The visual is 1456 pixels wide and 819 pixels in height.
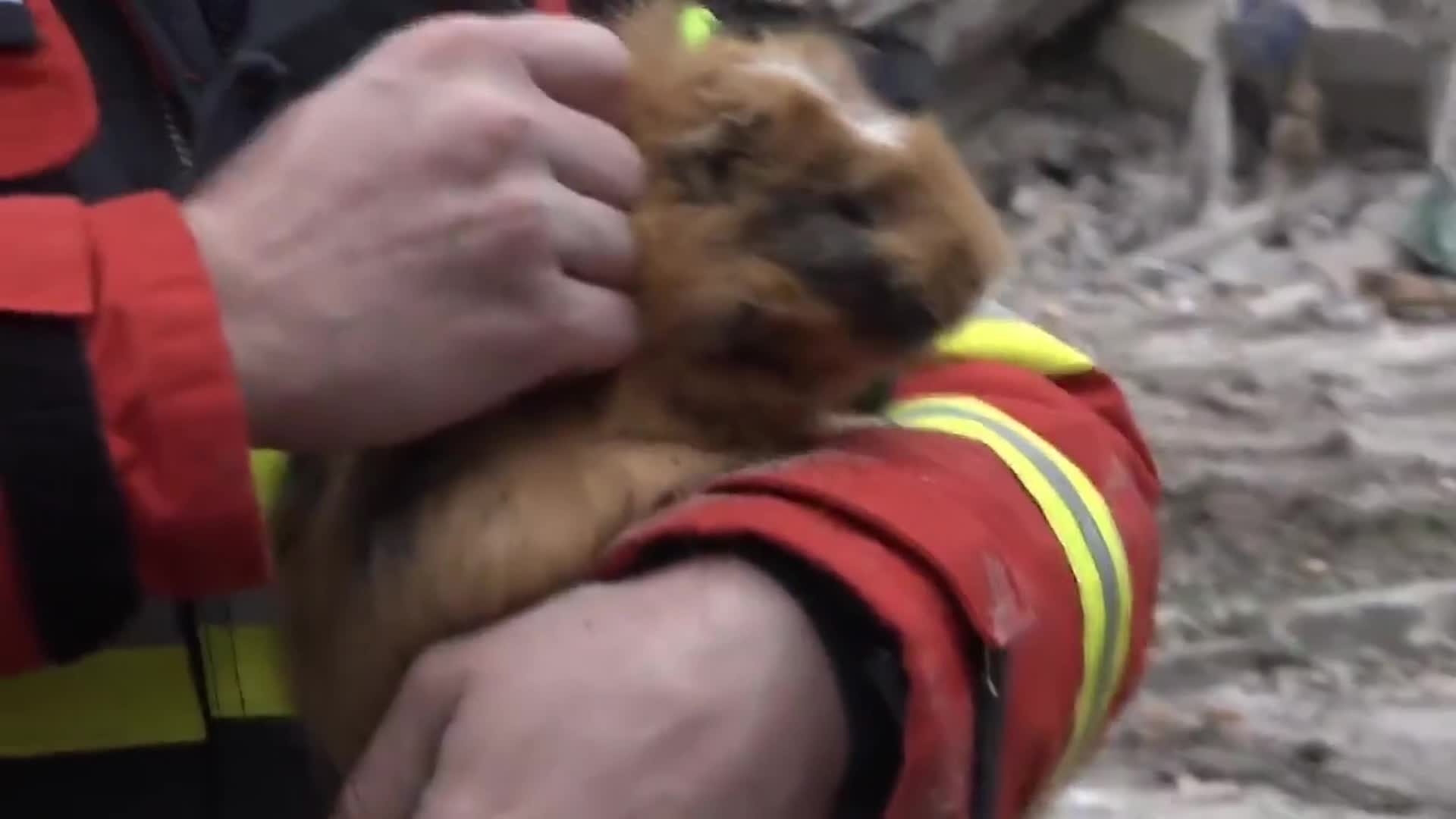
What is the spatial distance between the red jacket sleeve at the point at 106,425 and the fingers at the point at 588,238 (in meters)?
0.10

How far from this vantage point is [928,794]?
500 mm

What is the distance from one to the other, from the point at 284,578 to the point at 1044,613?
9.6 inches

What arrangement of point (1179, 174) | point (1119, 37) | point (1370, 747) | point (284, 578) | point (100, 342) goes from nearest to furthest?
1. point (100, 342)
2. point (284, 578)
3. point (1370, 747)
4. point (1179, 174)
5. point (1119, 37)

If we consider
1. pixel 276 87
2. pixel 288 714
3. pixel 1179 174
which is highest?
pixel 276 87

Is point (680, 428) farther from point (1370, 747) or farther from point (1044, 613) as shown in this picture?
point (1370, 747)

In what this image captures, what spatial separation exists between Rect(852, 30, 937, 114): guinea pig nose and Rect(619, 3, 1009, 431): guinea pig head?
0.05m

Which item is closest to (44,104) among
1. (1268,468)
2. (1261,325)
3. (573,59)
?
(573,59)

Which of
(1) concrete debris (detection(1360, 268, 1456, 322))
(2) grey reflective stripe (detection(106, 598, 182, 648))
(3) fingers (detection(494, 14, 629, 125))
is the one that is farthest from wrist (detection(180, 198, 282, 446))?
(1) concrete debris (detection(1360, 268, 1456, 322))

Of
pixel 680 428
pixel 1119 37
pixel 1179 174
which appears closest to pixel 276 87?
pixel 680 428

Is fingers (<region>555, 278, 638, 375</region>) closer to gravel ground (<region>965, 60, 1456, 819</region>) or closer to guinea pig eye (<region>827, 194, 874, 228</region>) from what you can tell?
guinea pig eye (<region>827, 194, 874, 228</region>)

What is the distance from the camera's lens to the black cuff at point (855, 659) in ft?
1.63

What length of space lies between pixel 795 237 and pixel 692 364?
5 centimetres

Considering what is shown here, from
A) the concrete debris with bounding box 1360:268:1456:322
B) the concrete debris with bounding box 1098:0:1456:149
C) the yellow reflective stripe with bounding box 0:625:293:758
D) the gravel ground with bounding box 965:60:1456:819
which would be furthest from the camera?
the concrete debris with bounding box 1098:0:1456:149

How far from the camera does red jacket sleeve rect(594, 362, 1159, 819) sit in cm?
49
